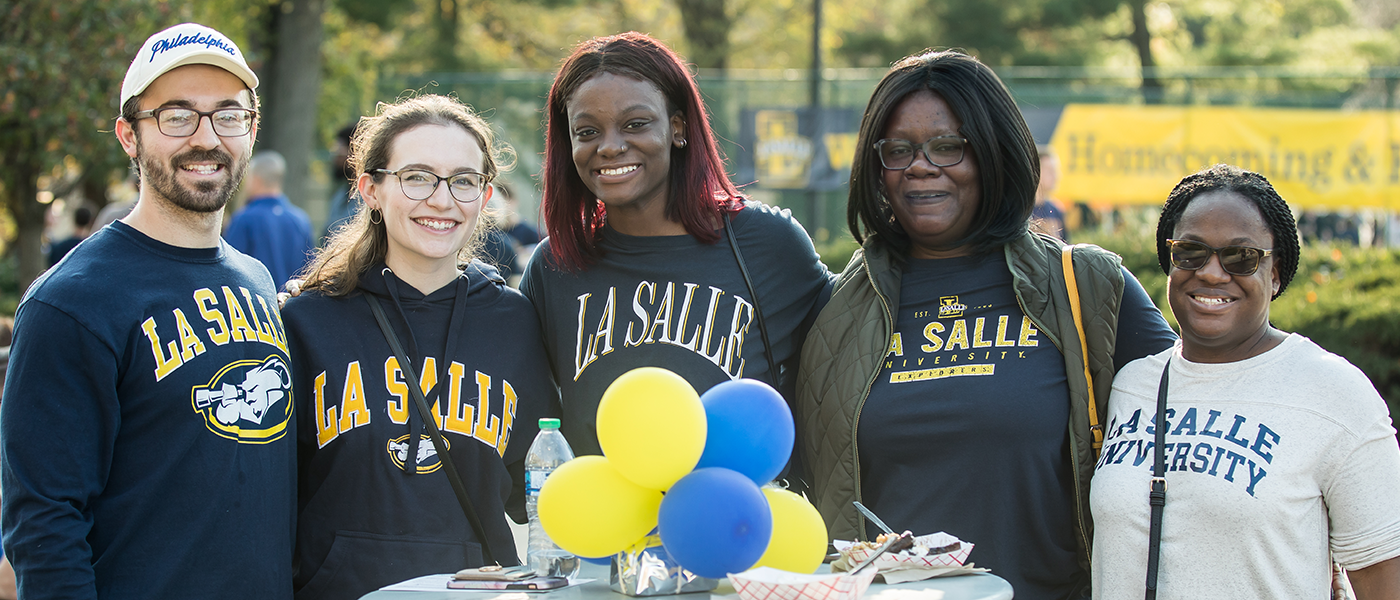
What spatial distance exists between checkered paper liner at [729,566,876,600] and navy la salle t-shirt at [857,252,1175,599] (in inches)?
30.7

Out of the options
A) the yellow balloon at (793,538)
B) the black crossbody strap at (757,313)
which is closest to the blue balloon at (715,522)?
the yellow balloon at (793,538)

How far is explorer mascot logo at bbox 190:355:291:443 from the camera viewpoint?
2.55 m

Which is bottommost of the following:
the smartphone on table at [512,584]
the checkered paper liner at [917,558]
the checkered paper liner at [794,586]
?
the smartphone on table at [512,584]

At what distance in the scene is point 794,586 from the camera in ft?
6.61

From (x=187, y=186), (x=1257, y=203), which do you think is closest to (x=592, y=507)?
(x=187, y=186)

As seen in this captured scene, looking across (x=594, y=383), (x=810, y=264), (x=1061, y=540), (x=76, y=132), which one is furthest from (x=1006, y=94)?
(x=76, y=132)

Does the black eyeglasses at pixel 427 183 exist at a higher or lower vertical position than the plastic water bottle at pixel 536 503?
higher

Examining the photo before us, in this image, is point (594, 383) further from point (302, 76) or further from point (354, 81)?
point (354, 81)

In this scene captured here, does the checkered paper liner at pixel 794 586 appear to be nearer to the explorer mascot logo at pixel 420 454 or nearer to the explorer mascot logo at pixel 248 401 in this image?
the explorer mascot logo at pixel 420 454

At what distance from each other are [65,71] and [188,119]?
24.8 feet

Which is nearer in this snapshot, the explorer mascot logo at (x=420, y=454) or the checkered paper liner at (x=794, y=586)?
the checkered paper liner at (x=794, y=586)

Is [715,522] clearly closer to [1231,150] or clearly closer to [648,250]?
[648,250]

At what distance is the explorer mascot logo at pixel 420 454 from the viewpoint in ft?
9.10

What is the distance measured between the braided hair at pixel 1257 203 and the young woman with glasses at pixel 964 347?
25cm
